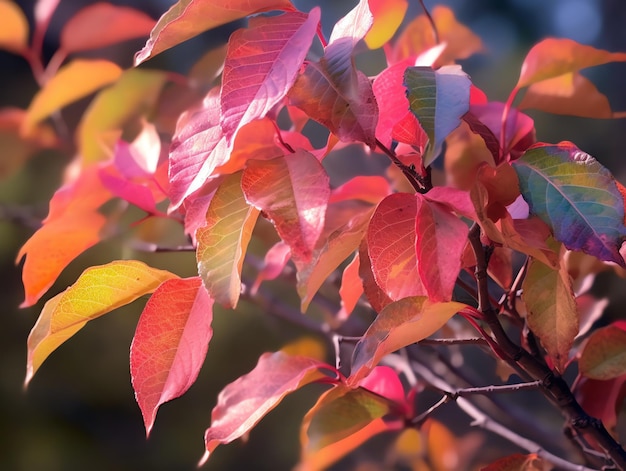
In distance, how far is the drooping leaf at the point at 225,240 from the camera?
312mm

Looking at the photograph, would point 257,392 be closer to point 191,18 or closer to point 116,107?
point 191,18

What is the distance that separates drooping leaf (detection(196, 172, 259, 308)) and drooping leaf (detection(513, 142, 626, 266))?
0.14 meters

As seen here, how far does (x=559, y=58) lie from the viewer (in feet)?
1.47

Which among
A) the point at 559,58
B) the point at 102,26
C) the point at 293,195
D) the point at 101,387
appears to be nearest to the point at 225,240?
the point at 293,195

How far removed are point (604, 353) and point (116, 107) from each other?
1.79 ft

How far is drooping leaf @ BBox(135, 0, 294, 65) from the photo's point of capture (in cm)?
31

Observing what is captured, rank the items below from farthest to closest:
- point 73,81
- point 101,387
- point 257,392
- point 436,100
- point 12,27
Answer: point 101,387 → point 12,27 → point 73,81 → point 257,392 → point 436,100

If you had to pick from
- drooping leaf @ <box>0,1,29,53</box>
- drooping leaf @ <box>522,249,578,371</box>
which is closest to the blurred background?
drooping leaf @ <box>0,1,29,53</box>

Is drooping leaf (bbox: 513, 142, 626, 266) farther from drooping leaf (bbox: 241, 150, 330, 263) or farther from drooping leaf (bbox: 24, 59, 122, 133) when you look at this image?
drooping leaf (bbox: 24, 59, 122, 133)

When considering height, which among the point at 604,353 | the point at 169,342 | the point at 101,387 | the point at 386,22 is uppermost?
the point at 386,22

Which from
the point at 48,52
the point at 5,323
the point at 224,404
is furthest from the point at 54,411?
the point at 224,404

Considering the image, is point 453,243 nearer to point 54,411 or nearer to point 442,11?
point 442,11

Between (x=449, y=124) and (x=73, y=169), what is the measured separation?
61 centimetres

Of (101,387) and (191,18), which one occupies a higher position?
(191,18)
